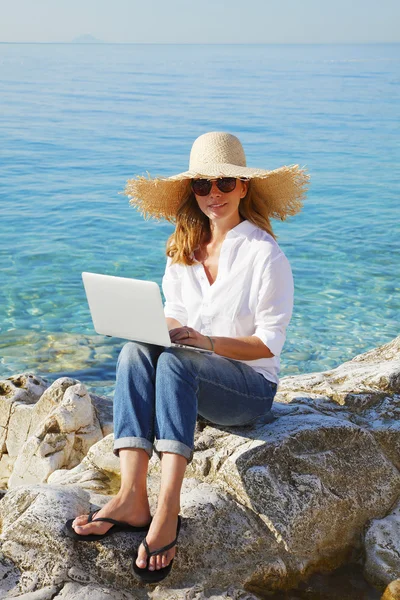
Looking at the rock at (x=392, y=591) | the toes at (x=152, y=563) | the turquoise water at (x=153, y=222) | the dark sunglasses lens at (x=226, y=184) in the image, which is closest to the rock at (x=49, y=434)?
the toes at (x=152, y=563)

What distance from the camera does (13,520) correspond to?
3139mm

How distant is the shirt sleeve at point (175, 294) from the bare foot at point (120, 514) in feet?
3.56

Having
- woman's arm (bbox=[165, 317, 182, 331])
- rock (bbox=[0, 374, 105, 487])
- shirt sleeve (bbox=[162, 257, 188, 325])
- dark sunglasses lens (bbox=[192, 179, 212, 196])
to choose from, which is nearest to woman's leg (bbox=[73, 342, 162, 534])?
woman's arm (bbox=[165, 317, 182, 331])

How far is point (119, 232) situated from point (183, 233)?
8.80 metres

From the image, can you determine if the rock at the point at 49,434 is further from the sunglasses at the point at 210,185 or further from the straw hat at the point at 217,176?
the sunglasses at the point at 210,185

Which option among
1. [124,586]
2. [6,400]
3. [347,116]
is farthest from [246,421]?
[347,116]

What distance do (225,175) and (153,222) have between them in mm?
9723

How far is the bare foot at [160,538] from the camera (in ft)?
9.60

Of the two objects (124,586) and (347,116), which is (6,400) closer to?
(124,586)

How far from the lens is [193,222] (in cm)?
396

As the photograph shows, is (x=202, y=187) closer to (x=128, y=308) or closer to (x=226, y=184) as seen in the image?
(x=226, y=184)

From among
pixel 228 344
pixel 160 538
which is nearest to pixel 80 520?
pixel 160 538

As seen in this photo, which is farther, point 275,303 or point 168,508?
point 275,303

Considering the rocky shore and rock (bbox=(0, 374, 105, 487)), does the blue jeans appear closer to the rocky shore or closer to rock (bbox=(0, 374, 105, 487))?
the rocky shore
